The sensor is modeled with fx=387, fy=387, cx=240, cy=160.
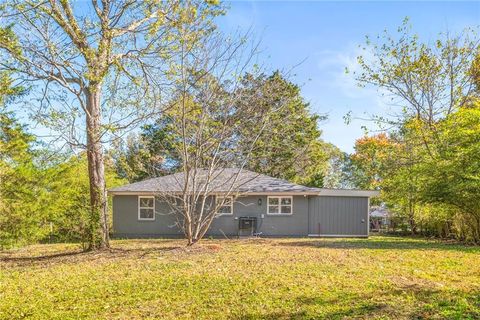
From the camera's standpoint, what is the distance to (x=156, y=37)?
9172 mm

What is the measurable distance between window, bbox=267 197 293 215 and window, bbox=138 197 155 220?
17.6ft

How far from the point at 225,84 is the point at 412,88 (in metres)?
11.5

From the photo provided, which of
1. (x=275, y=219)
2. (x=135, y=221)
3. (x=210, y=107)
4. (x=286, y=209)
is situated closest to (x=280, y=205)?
(x=286, y=209)

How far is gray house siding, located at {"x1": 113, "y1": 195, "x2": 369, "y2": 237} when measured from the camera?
696 inches

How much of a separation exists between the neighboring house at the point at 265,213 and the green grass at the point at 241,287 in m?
8.07

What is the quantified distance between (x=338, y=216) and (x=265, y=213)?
3454 millimetres

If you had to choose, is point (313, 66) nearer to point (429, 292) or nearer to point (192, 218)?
point (192, 218)

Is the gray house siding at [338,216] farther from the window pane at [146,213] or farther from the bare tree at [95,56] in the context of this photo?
the bare tree at [95,56]

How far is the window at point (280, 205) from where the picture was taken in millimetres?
17766

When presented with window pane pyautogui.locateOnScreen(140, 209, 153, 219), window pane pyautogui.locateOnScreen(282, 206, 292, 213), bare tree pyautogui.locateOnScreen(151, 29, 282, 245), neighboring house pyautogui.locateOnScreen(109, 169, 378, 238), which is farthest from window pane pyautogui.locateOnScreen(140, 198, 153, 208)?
bare tree pyautogui.locateOnScreen(151, 29, 282, 245)

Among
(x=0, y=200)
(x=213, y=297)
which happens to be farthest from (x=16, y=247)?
(x=213, y=297)

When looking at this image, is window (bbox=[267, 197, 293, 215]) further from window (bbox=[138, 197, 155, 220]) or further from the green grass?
the green grass

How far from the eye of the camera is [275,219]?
17.7 metres

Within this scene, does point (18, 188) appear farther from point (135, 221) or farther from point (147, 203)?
point (147, 203)
